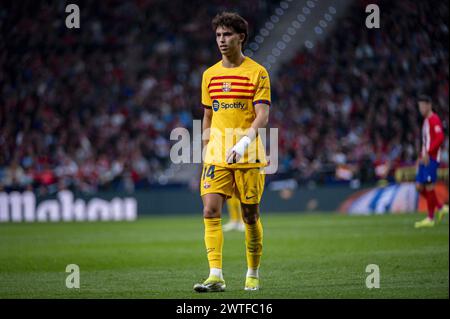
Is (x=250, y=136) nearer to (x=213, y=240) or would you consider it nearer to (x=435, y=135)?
(x=213, y=240)

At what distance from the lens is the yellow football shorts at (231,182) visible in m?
7.53

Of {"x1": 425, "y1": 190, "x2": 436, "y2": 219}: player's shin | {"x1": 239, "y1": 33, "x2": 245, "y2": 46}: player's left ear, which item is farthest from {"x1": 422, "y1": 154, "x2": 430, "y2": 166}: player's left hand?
{"x1": 239, "y1": 33, "x2": 245, "y2": 46}: player's left ear

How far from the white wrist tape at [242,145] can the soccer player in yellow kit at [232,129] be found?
0.16 meters

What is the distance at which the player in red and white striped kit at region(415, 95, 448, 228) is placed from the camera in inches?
570

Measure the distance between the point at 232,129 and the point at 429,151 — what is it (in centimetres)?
810

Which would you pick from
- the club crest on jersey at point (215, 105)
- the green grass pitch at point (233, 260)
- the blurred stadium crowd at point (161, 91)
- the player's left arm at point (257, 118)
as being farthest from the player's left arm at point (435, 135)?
the club crest on jersey at point (215, 105)

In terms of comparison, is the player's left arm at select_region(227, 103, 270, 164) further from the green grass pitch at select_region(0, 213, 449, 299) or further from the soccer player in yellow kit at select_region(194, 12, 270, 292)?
the green grass pitch at select_region(0, 213, 449, 299)

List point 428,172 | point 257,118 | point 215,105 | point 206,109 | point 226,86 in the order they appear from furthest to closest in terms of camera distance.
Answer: point 428,172
point 206,109
point 215,105
point 226,86
point 257,118

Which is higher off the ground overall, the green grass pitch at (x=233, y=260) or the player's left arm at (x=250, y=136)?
the player's left arm at (x=250, y=136)

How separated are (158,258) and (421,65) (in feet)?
43.2

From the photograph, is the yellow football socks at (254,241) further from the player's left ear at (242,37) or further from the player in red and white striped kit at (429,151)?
the player in red and white striped kit at (429,151)

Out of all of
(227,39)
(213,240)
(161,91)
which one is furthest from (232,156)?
(161,91)

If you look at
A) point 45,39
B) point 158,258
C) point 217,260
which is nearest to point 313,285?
point 217,260

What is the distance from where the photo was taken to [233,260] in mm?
10836
